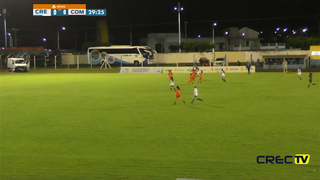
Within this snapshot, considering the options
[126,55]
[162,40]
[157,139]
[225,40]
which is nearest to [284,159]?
[157,139]

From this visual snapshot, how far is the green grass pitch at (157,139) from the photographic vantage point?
255 inches

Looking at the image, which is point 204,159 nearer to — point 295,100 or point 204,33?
point 295,100

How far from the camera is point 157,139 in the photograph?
873cm

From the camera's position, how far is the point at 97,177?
618 cm

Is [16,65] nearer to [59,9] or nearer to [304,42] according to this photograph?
[59,9]

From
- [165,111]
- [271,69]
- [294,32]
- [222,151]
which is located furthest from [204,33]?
[222,151]

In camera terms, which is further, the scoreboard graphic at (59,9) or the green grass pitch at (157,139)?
the scoreboard graphic at (59,9)

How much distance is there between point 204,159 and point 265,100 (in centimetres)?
914

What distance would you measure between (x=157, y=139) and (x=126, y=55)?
4145 cm

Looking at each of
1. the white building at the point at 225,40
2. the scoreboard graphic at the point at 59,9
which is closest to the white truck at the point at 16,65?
the scoreboard graphic at the point at 59,9

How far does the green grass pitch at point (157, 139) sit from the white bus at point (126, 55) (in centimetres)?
3393

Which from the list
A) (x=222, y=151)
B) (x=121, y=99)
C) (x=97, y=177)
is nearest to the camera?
(x=97, y=177)

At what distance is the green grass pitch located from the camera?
6469 mm

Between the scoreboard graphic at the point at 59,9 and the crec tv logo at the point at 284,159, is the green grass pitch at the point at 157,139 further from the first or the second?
the scoreboard graphic at the point at 59,9
